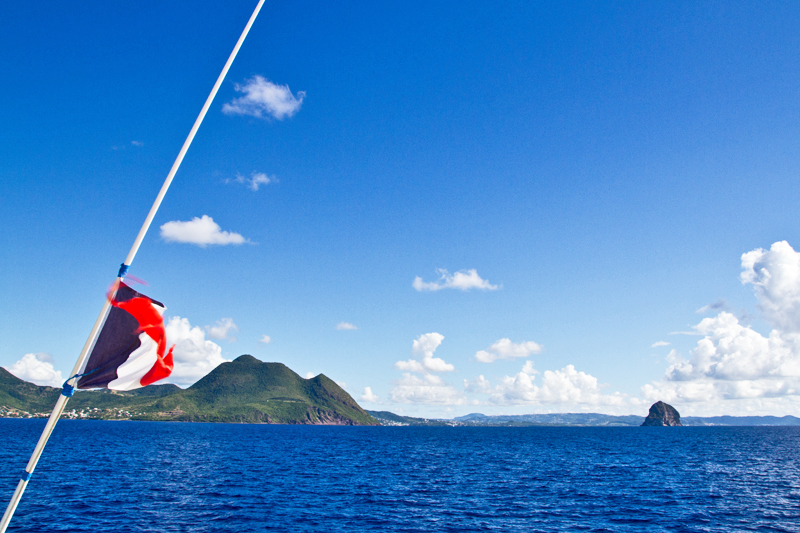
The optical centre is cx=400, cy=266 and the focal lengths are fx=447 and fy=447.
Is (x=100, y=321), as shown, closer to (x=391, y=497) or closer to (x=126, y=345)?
(x=126, y=345)

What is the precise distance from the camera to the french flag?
1002cm

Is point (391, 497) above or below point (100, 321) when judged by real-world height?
below

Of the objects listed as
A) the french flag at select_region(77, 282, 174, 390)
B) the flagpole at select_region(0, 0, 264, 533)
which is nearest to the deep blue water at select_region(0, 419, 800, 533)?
the flagpole at select_region(0, 0, 264, 533)

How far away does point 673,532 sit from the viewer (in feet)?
121

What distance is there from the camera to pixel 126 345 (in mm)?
10281

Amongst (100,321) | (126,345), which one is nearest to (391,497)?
(126,345)

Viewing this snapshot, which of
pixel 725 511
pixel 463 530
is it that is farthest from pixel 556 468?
pixel 463 530

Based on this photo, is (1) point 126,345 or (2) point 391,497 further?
(2) point 391,497

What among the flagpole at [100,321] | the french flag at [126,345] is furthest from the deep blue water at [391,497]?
the french flag at [126,345]

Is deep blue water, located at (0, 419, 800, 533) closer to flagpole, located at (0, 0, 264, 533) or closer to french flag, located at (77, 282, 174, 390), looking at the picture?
flagpole, located at (0, 0, 264, 533)

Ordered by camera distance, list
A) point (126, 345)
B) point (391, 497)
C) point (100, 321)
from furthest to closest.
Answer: point (391, 497), point (126, 345), point (100, 321)

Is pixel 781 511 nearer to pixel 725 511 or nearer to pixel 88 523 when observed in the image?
pixel 725 511

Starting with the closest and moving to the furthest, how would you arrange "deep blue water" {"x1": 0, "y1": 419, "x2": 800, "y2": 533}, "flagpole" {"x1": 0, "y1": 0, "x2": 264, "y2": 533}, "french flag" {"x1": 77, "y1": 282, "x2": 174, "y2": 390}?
"flagpole" {"x1": 0, "y1": 0, "x2": 264, "y2": 533} < "french flag" {"x1": 77, "y1": 282, "x2": 174, "y2": 390} < "deep blue water" {"x1": 0, "y1": 419, "x2": 800, "y2": 533}

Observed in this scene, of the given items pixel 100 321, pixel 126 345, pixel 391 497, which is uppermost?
pixel 100 321
